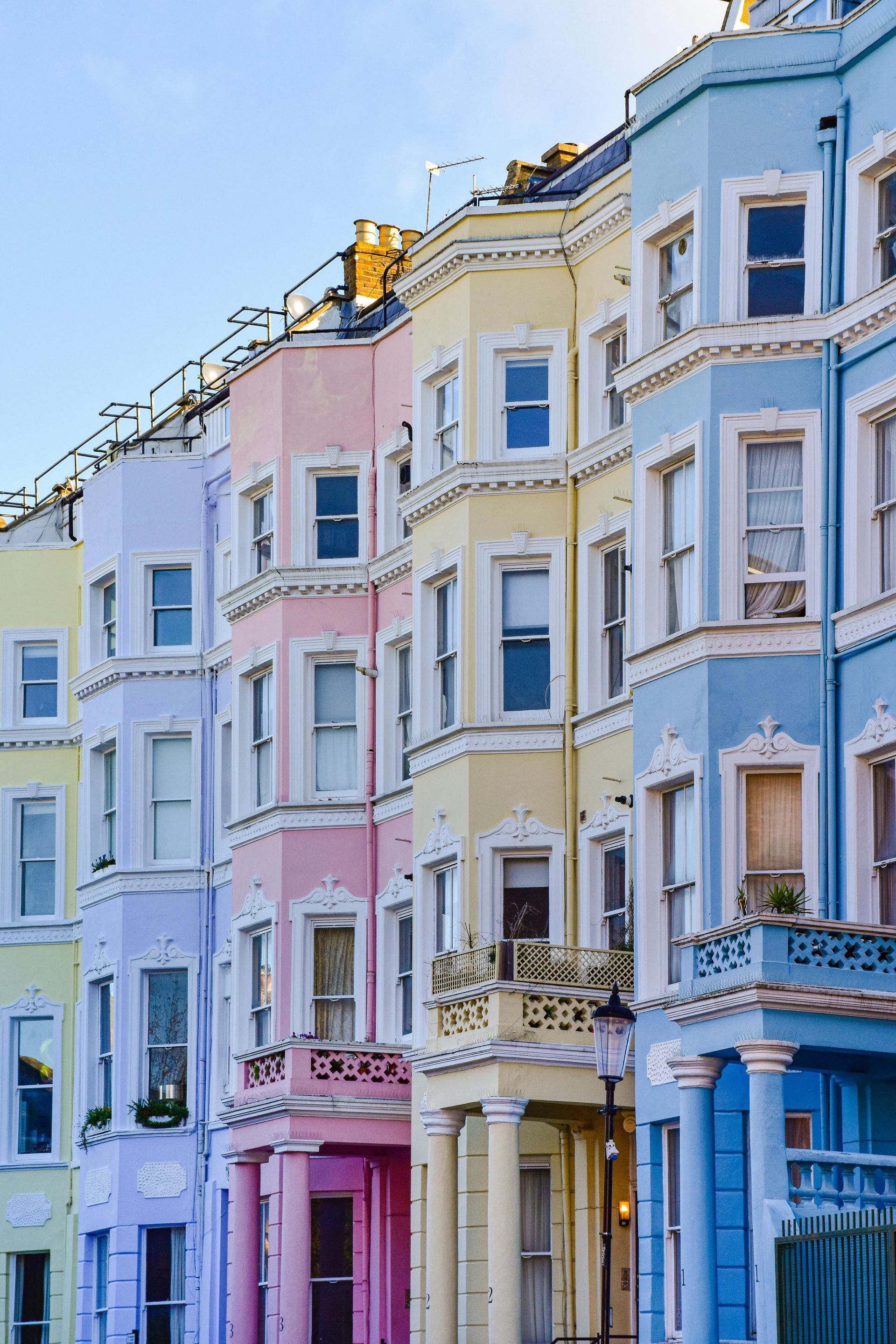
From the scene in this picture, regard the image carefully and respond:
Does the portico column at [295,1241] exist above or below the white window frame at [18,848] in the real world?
below

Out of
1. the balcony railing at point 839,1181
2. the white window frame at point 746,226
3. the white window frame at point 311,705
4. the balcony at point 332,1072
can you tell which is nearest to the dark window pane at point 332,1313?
the balcony at point 332,1072

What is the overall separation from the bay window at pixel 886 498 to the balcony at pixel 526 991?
576 centimetres

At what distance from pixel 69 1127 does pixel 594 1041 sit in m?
16.9

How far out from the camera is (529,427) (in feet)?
109

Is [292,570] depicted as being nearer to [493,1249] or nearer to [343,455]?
[343,455]

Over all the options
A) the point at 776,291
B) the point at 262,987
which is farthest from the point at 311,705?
the point at 776,291

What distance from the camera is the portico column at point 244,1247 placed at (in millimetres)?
33906

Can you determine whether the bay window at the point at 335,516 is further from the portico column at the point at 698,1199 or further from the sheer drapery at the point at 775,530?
the portico column at the point at 698,1199

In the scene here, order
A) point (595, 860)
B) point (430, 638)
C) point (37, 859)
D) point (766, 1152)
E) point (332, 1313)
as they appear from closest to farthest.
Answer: point (766, 1152), point (595, 860), point (430, 638), point (332, 1313), point (37, 859)

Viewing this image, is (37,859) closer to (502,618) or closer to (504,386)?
(502,618)

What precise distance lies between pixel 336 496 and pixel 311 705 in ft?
10.3

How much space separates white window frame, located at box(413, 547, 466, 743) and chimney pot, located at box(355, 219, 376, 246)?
32.7ft

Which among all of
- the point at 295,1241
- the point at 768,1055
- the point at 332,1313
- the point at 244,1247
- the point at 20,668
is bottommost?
the point at 332,1313

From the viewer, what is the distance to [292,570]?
36969 millimetres
